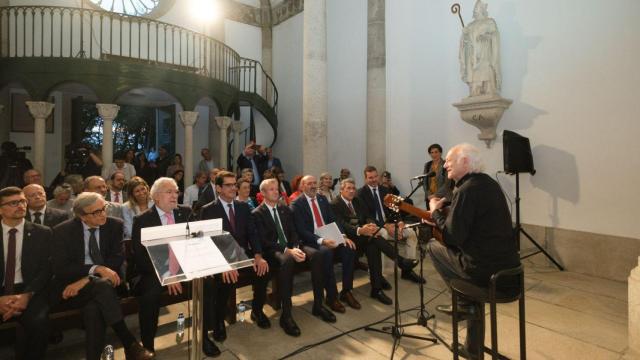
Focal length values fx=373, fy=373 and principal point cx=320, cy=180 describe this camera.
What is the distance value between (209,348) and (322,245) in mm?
1471

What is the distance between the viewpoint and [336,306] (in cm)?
379

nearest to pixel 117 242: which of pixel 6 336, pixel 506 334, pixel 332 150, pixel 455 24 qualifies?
pixel 6 336

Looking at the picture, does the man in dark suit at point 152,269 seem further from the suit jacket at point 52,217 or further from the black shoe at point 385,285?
the black shoe at point 385,285

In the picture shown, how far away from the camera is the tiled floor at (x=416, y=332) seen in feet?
9.77

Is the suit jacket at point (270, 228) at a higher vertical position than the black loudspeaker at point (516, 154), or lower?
lower

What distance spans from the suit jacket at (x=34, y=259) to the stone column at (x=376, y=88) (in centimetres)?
625

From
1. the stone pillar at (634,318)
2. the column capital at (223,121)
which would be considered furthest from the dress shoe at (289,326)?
the column capital at (223,121)

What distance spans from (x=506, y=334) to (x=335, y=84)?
7473 mm

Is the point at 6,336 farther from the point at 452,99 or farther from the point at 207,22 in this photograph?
the point at 207,22

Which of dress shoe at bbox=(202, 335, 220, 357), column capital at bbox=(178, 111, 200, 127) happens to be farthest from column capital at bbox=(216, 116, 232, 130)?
dress shoe at bbox=(202, 335, 220, 357)

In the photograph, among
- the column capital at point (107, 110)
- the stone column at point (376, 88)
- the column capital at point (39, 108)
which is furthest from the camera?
the stone column at point (376, 88)

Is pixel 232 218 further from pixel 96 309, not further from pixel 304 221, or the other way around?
pixel 96 309

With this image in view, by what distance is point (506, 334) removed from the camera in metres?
3.29

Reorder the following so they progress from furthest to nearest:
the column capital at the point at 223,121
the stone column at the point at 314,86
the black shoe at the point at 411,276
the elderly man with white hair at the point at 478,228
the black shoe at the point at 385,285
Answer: the column capital at the point at 223,121, the stone column at the point at 314,86, the black shoe at the point at 411,276, the black shoe at the point at 385,285, the elderly man with white hair at the point at 478,228
